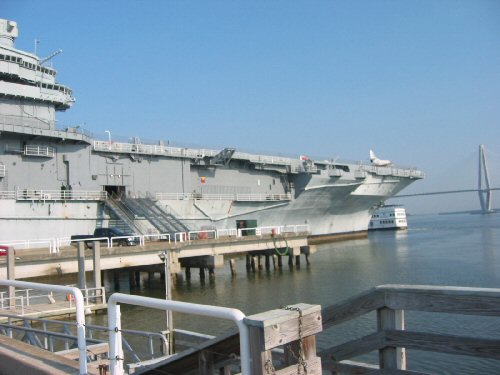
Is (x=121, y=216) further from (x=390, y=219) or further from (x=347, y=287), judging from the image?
(x=390, y=219)

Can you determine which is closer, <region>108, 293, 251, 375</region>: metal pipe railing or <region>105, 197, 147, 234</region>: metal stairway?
<region>108, 293, 251, 375</region>: metal pipe railing

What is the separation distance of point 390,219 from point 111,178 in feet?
215

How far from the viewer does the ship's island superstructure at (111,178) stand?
1246 inches

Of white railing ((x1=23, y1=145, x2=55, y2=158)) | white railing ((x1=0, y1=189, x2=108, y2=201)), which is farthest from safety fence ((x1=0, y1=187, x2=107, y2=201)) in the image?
white railing ((x1=23, y1=145, x2=55, y2=158))

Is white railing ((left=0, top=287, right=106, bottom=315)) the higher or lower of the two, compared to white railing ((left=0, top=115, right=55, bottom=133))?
lower

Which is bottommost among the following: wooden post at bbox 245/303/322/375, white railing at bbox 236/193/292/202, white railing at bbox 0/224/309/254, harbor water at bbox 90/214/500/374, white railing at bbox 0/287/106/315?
harbor water at bbox 90/214/500/374

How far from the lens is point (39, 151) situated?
3262 cm

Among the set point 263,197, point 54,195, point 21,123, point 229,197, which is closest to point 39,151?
point 21,123

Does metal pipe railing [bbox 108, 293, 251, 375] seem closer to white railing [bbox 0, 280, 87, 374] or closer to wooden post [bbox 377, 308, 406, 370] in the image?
white railing [bbox 0, 280, 87, 374]

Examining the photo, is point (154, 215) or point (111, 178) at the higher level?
point (111, 178)

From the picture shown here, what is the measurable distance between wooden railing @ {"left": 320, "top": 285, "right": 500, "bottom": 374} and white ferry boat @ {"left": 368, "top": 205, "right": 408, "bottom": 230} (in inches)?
3517

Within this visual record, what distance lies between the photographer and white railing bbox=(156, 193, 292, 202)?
39.0 m

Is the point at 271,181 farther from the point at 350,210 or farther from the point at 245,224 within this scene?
the point at 350,210

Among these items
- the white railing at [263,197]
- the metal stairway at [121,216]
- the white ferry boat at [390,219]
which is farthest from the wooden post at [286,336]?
the white ferry boat at [390,219]
